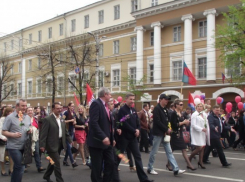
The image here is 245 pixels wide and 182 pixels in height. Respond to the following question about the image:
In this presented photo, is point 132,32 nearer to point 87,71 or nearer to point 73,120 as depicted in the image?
point 87,71

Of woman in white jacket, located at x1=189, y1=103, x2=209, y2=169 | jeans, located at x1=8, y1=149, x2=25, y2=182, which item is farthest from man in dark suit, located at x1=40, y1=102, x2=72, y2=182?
woman in white jacket, located at x1=189, y1=103, x2=209, y2=169

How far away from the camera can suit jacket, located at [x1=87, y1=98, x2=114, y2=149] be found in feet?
19.9

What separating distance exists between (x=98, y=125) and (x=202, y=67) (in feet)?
89.8

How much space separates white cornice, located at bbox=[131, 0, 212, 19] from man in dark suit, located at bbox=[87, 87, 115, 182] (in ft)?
88.2

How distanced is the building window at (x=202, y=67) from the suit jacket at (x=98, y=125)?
26.8m

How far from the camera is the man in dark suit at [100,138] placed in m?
6.12

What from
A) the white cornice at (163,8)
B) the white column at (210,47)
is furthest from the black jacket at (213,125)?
the white cornice at (163,8)

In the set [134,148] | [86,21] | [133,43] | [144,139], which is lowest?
[144,139]

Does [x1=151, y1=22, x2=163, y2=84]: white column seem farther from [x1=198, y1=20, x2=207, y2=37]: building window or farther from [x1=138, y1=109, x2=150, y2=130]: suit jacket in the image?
[x1=138, y1=109, x2=150, y2=130]: suit jacket

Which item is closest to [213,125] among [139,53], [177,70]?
[177,70]

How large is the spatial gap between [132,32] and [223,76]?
1287 centimetres

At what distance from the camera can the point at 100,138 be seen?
6012 millimetres

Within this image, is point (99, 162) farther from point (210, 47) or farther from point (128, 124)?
point (210, 47)

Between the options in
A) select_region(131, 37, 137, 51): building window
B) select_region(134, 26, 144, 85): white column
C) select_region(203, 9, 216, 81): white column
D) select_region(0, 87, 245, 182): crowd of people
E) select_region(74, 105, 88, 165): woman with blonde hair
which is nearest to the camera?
select_region(0, 87, 245, 182): crowd of people
